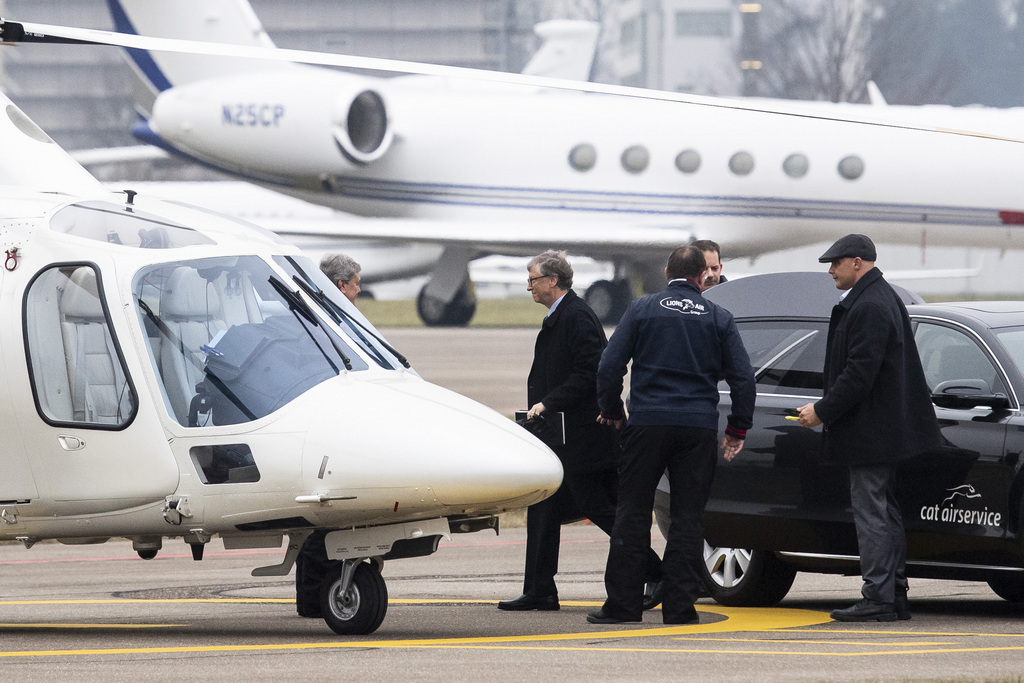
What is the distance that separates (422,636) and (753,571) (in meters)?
2.09

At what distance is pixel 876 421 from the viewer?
26.5 ft

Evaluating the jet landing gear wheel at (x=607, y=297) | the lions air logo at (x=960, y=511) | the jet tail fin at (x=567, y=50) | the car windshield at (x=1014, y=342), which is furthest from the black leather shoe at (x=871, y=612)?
the jet tail fin at (x=567, y=50)

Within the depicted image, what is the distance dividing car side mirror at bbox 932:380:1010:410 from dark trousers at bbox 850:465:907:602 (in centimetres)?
46

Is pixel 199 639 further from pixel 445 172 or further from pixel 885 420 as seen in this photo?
pixel 445 172

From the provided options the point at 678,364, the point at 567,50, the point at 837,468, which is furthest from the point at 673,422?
the point at 567,50

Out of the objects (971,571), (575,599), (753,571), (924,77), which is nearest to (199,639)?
(575,599)

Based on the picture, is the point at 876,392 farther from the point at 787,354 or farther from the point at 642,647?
the point at 642,647

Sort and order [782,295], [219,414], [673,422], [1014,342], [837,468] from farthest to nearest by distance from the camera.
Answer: [782,295] → [837,468] → [1014,342] → [673,422] → [219,414]

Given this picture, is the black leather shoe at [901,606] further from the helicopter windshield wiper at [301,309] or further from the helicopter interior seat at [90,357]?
the helicopter interior seat at [90,357]

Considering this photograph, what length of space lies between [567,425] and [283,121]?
22965 mm

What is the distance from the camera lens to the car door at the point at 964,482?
314 inches

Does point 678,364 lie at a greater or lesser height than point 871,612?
greater

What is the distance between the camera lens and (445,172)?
1249 inches

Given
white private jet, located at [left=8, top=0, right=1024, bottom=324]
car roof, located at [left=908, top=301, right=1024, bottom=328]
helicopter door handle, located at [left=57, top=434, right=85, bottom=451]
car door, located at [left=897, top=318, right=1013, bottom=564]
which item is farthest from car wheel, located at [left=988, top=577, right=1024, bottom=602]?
white private jet, located at [left=8, top=0, right=1024, bottom=324]
